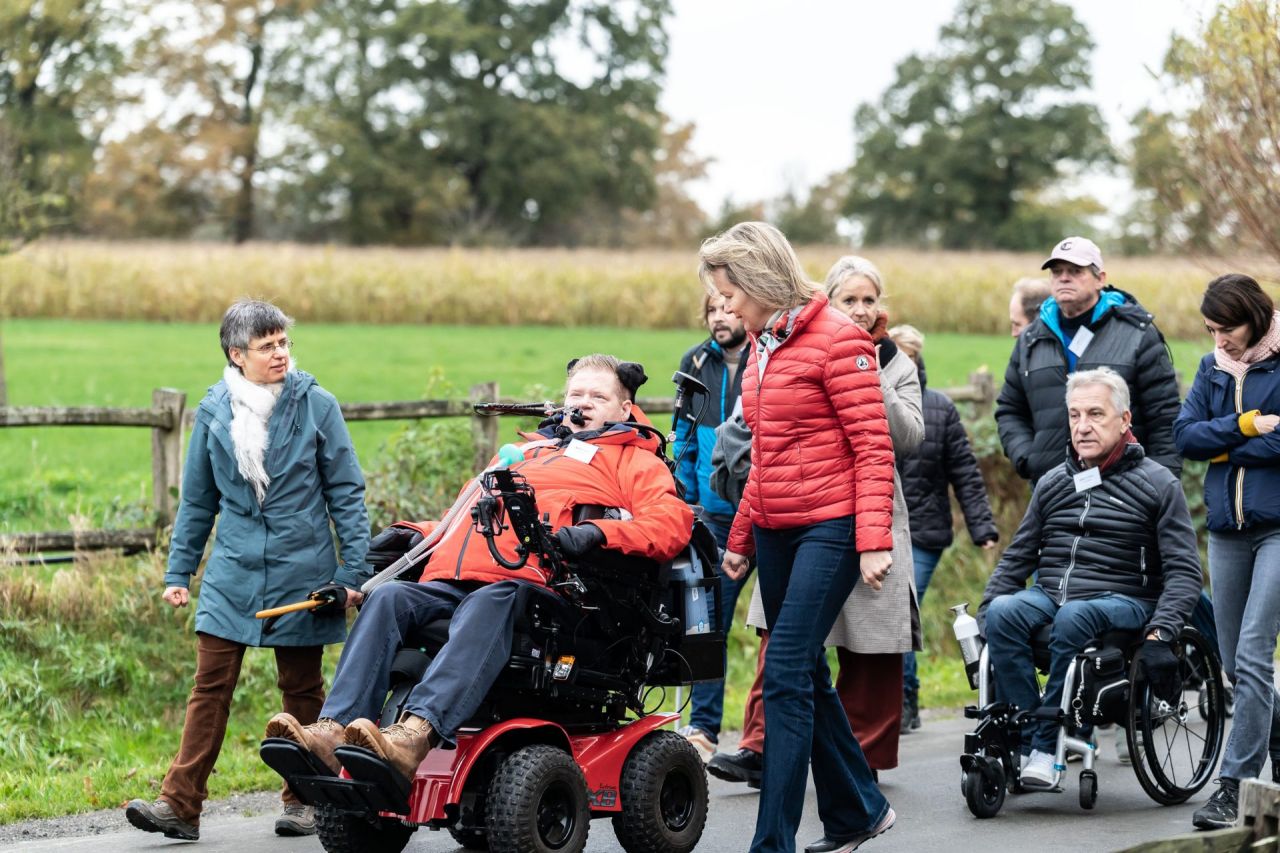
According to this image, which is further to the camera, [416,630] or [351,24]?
[351,24]

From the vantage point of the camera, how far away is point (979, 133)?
65125 millimetres

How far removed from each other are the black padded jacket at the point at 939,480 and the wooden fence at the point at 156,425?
2.78 metres

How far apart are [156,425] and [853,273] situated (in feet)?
13.9


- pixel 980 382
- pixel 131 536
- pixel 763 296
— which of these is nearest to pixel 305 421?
pixel 763 296

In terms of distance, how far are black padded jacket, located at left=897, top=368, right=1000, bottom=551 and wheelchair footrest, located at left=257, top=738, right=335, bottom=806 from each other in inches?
156

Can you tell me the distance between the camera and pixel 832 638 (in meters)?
5.82

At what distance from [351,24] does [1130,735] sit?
181 feet

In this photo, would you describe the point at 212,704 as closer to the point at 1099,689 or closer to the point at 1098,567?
the point at 1099,689

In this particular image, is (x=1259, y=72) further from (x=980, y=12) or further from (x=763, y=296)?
(x=980, y=12)

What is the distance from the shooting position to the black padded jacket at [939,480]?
8.27 metres

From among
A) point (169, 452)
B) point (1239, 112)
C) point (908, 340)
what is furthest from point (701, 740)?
point (1239, 112)

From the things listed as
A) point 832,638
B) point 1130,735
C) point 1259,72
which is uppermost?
point 1259,72

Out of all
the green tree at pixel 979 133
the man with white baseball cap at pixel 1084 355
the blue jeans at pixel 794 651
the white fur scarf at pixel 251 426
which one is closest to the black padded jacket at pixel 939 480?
the man with white baseball cap at pixel 1084 355

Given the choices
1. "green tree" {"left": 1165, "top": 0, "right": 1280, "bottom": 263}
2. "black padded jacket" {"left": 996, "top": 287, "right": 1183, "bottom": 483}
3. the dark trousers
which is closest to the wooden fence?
the dark trousers
